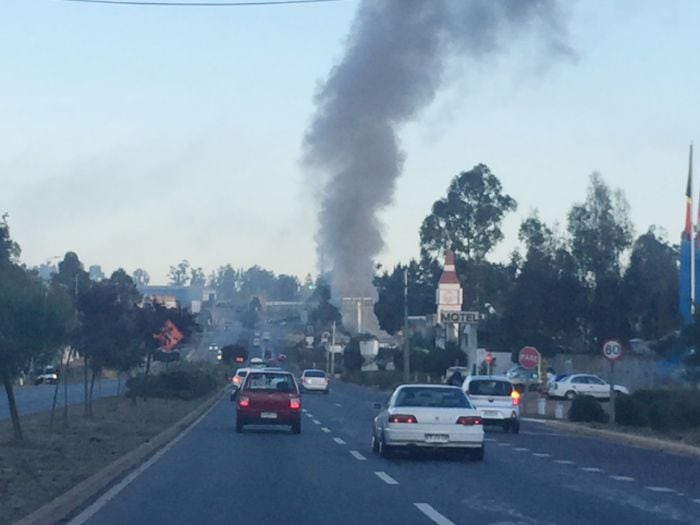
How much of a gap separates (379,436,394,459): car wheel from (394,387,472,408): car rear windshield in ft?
2.66

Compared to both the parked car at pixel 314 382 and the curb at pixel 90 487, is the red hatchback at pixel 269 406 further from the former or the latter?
the parked car at pixel 314 382

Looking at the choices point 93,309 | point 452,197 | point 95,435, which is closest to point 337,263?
point 452,197

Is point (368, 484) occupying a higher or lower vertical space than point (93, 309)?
lower

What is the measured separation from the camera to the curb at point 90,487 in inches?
575

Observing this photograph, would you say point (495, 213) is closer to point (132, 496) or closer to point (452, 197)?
point (452, 197)

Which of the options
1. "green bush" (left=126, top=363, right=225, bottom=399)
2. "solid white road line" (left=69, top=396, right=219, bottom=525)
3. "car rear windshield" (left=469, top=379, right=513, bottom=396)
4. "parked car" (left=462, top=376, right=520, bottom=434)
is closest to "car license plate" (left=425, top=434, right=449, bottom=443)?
"solid white road line" (left=69, top=396, right=219, bottom=525)

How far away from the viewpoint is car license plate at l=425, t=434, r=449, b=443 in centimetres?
2461

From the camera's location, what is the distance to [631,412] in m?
38.0

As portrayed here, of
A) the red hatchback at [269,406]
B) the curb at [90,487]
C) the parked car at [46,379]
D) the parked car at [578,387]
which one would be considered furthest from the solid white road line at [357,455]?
the parked car at [46,379]

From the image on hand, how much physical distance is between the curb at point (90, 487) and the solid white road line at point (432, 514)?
167 inches

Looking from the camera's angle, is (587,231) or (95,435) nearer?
(95,435)

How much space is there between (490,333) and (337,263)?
1112 centimetres

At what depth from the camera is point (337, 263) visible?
87.2 meters

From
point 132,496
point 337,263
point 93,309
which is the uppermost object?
point 337,263
